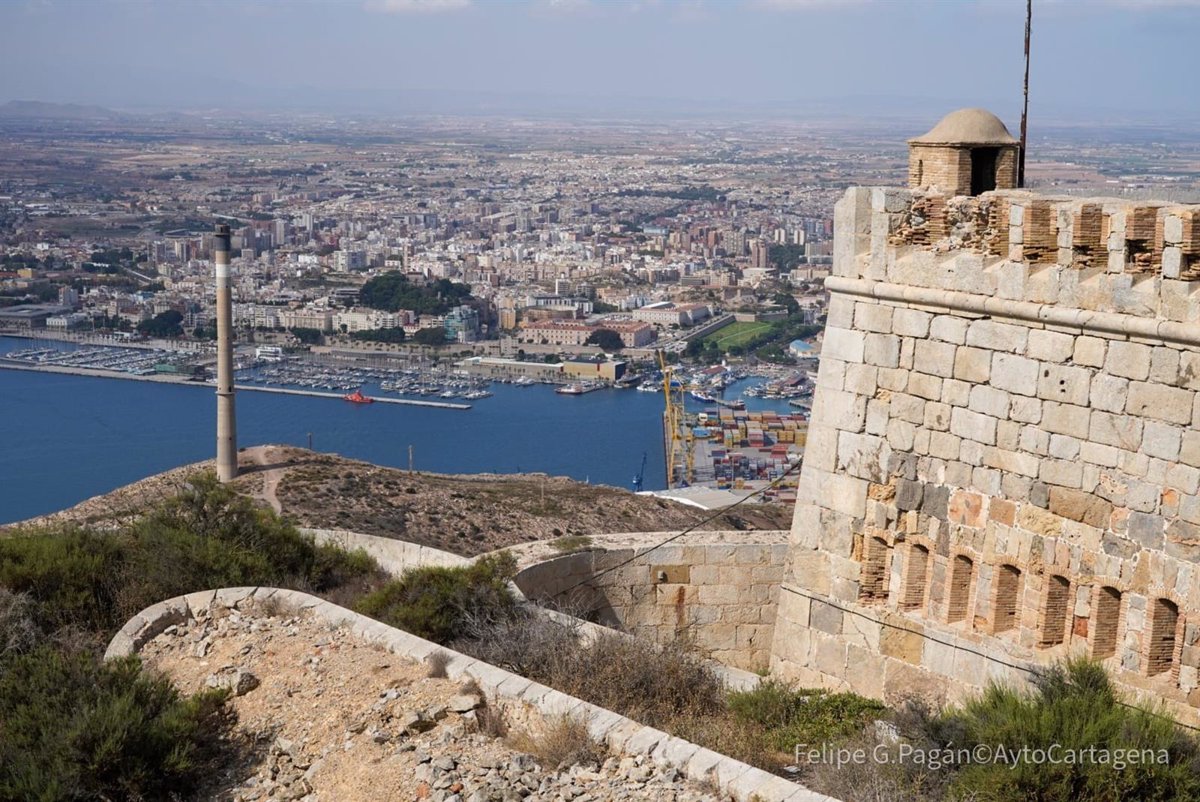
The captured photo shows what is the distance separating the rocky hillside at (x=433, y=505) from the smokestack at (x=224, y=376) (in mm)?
400

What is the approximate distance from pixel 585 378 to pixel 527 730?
227ft

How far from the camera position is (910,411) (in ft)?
19.7

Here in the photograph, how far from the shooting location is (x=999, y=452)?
5602mm

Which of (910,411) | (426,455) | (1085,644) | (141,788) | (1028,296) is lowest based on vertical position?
(426,455)

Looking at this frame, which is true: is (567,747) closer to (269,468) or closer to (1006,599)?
(1006,599)

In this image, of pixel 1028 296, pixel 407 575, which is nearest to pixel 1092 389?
pixel 1028 296

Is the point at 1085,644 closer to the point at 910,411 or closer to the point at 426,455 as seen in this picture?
the point at 910,411

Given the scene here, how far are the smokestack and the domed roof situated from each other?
17429 mm

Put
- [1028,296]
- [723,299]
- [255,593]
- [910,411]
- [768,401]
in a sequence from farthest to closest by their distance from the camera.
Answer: [723,299] → [768,401] → [255,593] → [910,411] → [1028,296]

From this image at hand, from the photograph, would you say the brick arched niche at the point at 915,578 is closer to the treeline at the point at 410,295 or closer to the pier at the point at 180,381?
the pier at the point at 180,381

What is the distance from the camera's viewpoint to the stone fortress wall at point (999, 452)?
5020 millimetres

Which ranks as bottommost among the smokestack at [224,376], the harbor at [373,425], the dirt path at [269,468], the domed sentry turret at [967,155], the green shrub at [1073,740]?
the harbor at [373,425]

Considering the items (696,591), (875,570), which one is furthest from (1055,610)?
(696,591)

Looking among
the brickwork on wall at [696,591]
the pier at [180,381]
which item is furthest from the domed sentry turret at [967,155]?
the pier at [180,381]
